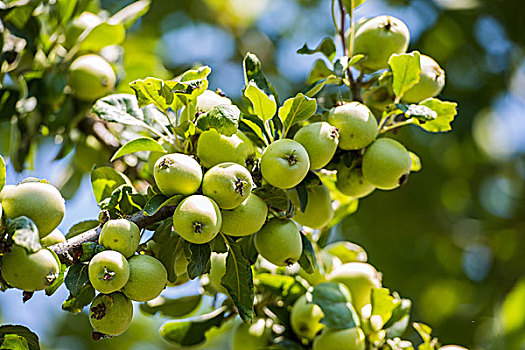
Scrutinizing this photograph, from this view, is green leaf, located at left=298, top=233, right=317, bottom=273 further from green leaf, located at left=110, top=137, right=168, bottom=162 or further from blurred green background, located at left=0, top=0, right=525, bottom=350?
blurred green background, located at left=0, top=0, right=525, bottom=350

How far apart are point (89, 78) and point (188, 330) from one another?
0.77m

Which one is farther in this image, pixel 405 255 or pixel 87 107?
pixel 405 255

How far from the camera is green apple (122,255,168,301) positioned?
1036 mm

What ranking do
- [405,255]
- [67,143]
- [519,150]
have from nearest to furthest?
[67,143], [405,255], [519,150]

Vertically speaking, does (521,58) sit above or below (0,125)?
below

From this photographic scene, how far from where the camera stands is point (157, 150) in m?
1.24

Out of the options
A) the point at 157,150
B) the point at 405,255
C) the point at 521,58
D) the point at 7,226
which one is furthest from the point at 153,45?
the point at 521,58

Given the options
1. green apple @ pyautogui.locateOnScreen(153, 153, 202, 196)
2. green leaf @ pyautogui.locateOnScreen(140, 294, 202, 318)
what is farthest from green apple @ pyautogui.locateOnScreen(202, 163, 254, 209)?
green leaf @ pyautogui.locateOnScreen(140, 294, 202, 318)

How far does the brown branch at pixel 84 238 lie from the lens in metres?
1.04

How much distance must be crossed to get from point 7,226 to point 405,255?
112 inches

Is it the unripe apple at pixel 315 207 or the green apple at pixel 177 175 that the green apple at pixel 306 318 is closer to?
the unripe apple at pixel 315 207

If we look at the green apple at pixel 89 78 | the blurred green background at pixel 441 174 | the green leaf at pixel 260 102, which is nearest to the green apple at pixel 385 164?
the green leaf at pixel 260 102

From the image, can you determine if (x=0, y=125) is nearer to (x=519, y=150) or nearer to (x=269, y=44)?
(x=269, y=44)

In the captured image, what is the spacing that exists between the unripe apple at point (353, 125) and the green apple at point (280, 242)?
0.71ft
